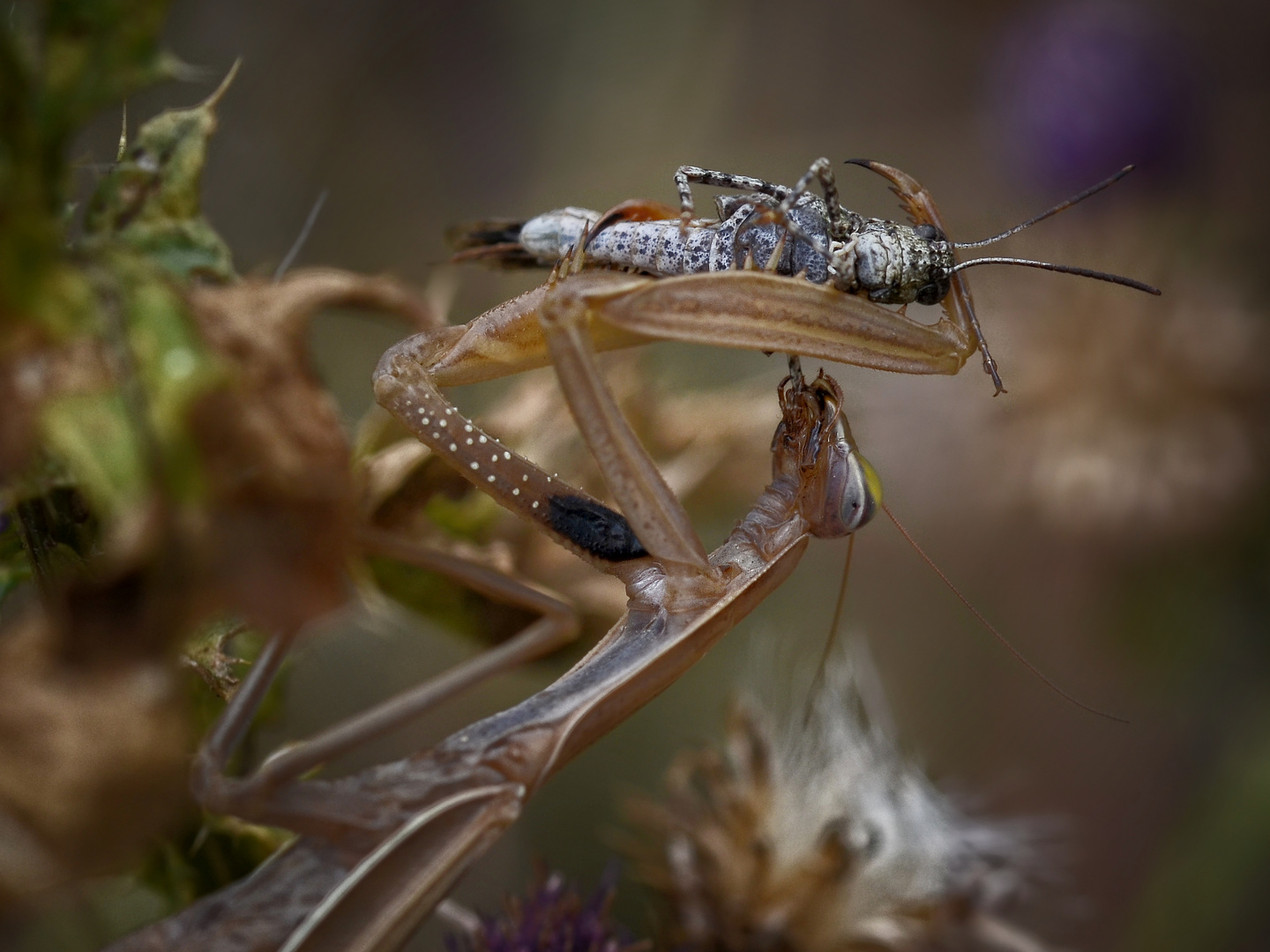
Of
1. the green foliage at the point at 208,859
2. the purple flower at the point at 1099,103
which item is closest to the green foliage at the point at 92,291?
the green foliage at the point at 208,859

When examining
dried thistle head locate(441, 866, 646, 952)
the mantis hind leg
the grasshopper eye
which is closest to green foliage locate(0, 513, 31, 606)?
the mantis hind leg

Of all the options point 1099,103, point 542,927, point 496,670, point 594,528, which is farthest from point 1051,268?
point 1099,103

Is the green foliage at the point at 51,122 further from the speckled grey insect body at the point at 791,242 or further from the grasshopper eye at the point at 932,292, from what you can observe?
the grasshopper eye at the point at 932,292

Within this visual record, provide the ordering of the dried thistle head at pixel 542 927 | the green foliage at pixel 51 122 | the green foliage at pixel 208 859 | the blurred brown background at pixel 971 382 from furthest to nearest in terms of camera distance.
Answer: the blurred brown background at pixel 971 382 < the dried thistle head at pixel 542 927 < the green foliage at pixel 208 859 < the green foliage at pixel 51 122

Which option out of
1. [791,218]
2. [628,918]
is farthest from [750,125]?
[628,918]

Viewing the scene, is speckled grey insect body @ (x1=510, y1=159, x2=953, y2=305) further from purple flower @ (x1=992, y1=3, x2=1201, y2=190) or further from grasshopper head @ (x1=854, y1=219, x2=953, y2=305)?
purple flower @ (x1=992, y1=3, x2=1201, y2=190)

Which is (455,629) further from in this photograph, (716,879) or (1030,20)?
(1030,20)
